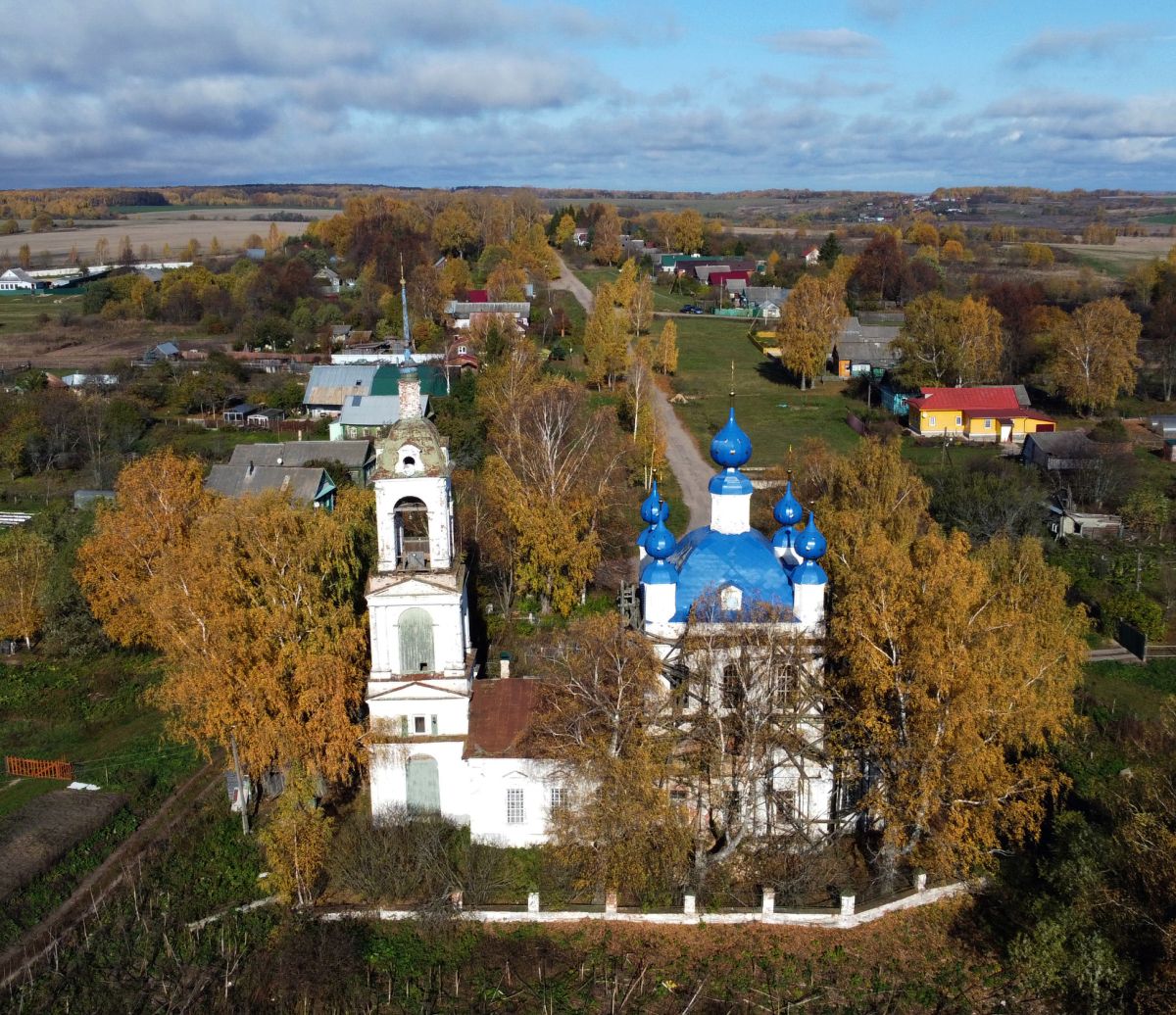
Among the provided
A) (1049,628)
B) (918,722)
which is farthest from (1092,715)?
(918,722)

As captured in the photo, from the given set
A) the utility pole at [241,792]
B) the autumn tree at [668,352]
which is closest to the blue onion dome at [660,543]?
the utility pole at [241,792]

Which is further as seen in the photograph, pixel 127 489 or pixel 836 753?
pixel 127 489

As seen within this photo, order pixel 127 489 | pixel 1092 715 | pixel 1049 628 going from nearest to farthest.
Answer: pixel 1049 628 → pixel 1092 715 → pixel 127 489

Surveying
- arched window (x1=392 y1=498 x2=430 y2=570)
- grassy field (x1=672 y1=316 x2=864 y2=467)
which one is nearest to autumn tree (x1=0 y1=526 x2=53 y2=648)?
arched window (x1=392 y1=498 x2=430 y2=570)

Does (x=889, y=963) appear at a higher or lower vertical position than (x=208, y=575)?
lower

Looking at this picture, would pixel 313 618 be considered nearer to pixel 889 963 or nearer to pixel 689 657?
pixel 689 657

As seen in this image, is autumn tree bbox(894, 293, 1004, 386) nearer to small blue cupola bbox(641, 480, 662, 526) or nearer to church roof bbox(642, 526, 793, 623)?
small blue cupola bbox(641, 480, 662, 526)
